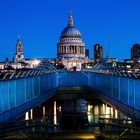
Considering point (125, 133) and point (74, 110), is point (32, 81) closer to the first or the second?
point (74, 110)

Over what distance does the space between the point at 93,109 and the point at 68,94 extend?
5.41 meters

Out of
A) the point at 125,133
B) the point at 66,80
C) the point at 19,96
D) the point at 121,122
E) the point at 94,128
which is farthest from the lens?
the point at 66,80

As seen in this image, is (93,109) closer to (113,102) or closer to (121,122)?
(113,102)

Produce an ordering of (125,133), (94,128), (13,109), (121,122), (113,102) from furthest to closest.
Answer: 1. (113,102)
2. (13,109)
3. (94,128)
4. (121,122)
5. (125,133)

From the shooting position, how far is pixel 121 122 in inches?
670

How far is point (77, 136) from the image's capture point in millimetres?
18422

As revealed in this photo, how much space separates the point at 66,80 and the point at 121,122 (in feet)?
131

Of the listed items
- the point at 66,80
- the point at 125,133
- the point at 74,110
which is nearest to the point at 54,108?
the point at 66,80

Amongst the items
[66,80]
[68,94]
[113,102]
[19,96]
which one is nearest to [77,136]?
[19,96]

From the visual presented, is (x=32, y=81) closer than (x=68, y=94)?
Yes

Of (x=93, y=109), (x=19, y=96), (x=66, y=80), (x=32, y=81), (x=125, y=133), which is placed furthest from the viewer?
(x=66, y=80)

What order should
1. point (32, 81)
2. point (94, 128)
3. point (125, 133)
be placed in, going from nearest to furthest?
point (125, 133) < point (94, 128) < point (32, 81)

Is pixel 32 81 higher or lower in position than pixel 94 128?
higher

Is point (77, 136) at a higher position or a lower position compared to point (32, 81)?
lower
